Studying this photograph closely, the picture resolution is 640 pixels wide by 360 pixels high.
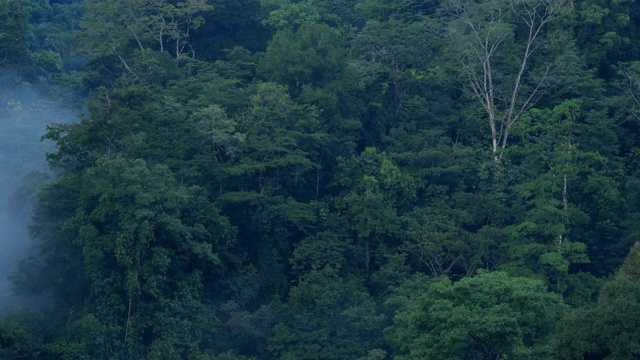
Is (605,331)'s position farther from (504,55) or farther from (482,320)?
(504,55)

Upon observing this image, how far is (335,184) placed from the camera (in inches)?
979

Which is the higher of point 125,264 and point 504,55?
point 504,55

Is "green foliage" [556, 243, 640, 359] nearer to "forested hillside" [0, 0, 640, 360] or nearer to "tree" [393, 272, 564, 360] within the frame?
"forested hillside" [0, 0, 640, 360]

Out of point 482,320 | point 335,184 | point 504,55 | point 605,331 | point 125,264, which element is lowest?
point 482,320

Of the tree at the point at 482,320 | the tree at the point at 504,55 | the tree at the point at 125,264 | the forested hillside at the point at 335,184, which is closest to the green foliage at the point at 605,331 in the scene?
the forested hillside at the point at 335,184

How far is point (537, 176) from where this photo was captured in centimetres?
2511

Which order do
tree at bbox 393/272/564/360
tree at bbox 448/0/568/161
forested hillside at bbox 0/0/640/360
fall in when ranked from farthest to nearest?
tree at bbox 448/0/568/161, forested hillside at bbox 0/0/640/360, tree at bbox 393/272/564/360

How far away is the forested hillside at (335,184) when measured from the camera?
64.1 feet

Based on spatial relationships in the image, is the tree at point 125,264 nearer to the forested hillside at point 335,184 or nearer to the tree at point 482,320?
the forested hillside at point 335,184

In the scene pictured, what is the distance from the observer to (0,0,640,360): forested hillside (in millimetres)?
19547

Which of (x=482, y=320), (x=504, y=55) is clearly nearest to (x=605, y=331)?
(x=482, y=320)

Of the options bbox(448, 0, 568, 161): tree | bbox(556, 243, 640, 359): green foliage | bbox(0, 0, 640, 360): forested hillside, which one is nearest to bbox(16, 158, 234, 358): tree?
bbox(0, 0, 640, 360): forested hillside

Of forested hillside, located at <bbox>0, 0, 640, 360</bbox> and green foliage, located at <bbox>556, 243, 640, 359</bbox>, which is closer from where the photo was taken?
green foliage, located at <bbox>556, 243, 640, 359</bbox>

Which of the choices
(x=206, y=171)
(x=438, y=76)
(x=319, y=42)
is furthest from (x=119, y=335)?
(x=438, y=76)
